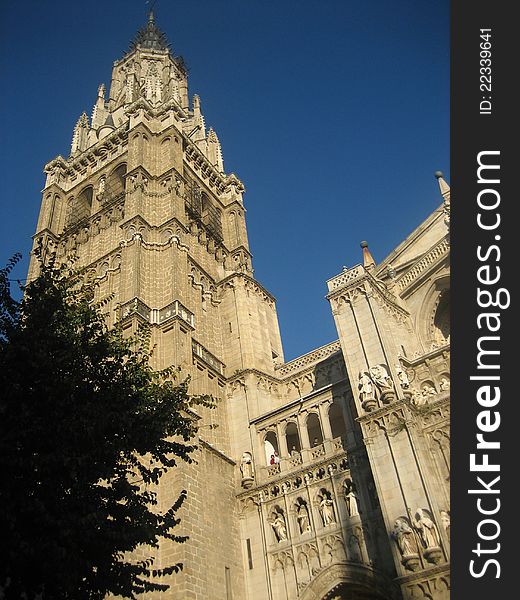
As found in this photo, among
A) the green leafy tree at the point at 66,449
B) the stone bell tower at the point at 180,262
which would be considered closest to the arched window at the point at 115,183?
the stone bell tower at the point at 180,262

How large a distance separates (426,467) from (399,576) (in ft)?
10.2

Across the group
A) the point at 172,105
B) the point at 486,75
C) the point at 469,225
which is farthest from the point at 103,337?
the point at 172,105

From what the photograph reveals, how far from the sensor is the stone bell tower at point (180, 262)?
66.8ft

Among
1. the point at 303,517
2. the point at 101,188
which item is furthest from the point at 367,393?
the point at 101,188

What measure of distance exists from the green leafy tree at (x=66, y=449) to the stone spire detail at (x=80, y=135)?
112ft

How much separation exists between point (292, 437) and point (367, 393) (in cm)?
744

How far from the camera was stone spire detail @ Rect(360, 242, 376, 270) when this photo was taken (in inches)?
949

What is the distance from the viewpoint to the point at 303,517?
20859mm

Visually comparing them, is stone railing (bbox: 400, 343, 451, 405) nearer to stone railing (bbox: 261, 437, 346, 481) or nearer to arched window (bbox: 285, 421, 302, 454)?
stone railing (bbox: 261, 437, 346, 481)

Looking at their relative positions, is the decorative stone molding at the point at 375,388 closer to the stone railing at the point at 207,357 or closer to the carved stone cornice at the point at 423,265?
the carved stone cornice at the point at 423,265

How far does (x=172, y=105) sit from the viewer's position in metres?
37.7

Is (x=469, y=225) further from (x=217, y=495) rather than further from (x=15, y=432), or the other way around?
(x=217, y=495)

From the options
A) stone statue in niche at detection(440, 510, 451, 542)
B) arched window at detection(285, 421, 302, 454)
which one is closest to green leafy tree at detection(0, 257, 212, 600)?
stone statue in niche at detection(440, 510, 451, 542)

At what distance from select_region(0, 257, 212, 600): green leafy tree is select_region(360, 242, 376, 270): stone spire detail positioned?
1380 cm
